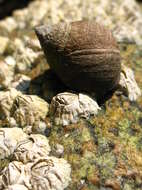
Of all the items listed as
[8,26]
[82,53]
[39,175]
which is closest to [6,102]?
[82,53]

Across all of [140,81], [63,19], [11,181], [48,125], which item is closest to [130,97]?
[140,81]

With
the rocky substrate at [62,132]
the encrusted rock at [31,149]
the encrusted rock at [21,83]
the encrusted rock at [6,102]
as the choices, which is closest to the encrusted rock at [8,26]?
the rocky substrate at [62,132]

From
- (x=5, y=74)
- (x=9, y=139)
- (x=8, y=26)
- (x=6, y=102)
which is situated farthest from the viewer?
(x=8, y=26)

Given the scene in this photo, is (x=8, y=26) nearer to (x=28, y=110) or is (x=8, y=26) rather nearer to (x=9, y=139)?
(x=28, y=110)

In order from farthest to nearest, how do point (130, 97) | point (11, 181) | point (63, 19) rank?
point (63, 19) < point (130, 97) < point (11, 181)

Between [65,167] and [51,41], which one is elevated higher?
[51,41]

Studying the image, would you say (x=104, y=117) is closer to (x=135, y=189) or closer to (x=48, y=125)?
(x=48, y=125)

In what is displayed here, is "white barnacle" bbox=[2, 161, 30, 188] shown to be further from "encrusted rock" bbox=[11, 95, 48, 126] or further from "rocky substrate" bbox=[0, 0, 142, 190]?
"encrusted rock" bbox=[11, 95, 48, 126]
